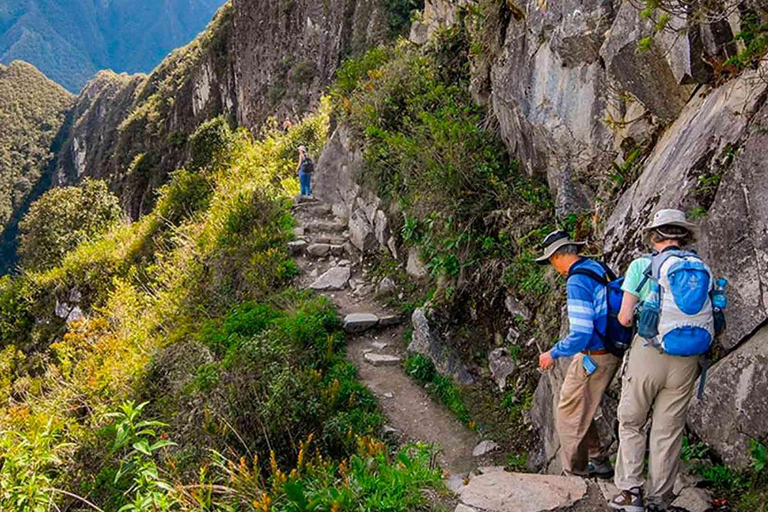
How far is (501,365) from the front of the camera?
5891 mm

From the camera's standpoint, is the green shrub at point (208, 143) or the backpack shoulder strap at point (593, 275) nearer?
the backpack shoulder strap at point (593, 275)

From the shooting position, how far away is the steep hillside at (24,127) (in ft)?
306

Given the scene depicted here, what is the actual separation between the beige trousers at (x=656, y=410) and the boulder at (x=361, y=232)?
6.44 metres

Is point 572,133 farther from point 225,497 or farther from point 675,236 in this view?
point 225,497

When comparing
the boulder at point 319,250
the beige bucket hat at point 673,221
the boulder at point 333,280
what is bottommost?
the boulder at point 333,280

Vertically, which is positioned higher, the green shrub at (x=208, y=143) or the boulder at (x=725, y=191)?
the green shrub at (x=208, y=143)

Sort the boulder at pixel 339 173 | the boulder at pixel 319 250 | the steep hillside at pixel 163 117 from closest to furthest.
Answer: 1. the boulder at pixel 319 250
2. the boulder at pixel 339 173
3. the steep hillside at pixel 163 117

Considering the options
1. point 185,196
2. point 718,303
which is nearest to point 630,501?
point 718,303

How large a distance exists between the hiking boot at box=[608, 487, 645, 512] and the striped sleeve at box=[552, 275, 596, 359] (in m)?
0.87

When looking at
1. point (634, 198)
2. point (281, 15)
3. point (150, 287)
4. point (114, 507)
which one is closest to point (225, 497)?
point (114, 507)

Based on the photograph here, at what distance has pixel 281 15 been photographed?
41.3 metres

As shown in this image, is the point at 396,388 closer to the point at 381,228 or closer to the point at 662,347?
the point at 381,228

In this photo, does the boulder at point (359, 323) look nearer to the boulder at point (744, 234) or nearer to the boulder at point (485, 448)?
the boulder at point (485, 448)

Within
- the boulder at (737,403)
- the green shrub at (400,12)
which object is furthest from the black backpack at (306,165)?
the green shrub at (400,12)
